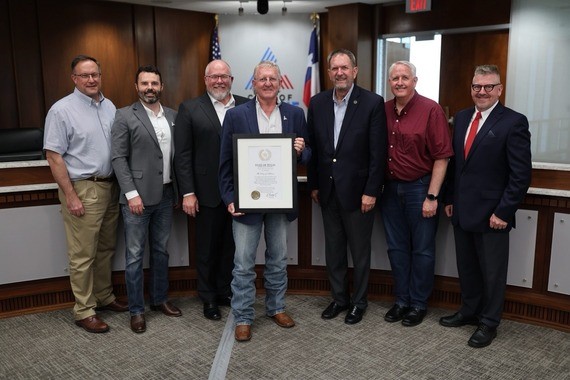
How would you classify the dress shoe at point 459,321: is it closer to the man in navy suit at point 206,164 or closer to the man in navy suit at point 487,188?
the man in navy suit at point 487,188

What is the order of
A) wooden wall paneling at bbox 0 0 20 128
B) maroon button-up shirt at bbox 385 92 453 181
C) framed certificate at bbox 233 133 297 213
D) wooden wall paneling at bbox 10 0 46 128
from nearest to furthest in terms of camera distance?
framed certificate at bbox 233 133 297 213
maroon button-up shirt at bbox 385 92 453 181
wooden wall paneling at bbox 0 0 20 128
wooden wall paneling at bbox 10 0 46 128

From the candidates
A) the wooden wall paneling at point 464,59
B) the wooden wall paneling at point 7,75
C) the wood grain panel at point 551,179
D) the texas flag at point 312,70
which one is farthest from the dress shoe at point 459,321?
the wooden wall paneling at point 7,75

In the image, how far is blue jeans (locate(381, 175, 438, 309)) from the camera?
305 cm

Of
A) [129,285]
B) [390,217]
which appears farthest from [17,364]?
[390,217]

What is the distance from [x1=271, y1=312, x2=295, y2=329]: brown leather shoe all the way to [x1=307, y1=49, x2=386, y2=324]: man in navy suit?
25cm

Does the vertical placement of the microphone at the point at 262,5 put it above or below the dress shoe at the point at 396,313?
above

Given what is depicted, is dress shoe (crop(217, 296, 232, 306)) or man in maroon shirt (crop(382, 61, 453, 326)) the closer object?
man in maroon shirt (crop(382, 61, 453, 326))

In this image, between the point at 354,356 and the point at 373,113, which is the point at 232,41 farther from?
the point at 354,356

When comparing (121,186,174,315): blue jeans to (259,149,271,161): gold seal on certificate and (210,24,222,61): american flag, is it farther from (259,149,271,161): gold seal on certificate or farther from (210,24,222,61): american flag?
(210,24,222,61): american flag

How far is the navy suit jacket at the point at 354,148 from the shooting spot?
9.73ft

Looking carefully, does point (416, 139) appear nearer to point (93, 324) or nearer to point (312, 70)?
point (93, 324)

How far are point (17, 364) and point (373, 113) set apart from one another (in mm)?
2275

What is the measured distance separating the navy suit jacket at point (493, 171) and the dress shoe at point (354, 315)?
803mm

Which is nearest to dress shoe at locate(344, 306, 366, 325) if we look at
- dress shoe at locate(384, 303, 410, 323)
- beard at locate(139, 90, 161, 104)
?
dress shoe at locate(384, 303, 410, 323)
